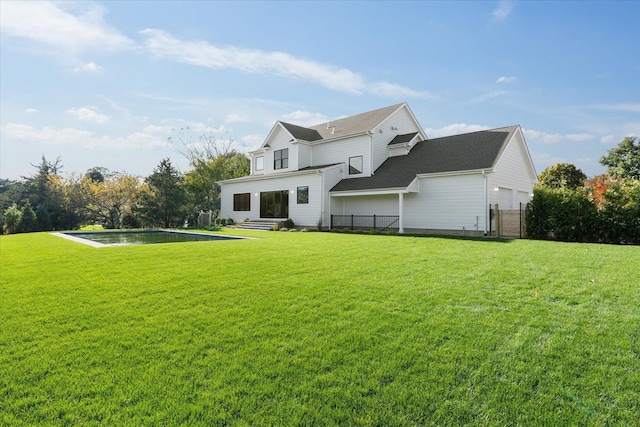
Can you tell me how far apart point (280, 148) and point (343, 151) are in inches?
213

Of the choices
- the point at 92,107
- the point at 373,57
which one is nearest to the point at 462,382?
the point at 373,57

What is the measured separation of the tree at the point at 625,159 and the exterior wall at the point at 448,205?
26857 mm

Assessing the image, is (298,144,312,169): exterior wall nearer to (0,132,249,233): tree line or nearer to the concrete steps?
the concrete steps

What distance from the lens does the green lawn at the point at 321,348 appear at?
243 centimetres

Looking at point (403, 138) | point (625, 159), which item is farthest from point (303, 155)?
point (625, 159)

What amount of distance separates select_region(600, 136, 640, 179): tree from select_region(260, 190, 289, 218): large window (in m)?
32.5

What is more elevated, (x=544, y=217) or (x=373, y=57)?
(x=373, y=57)

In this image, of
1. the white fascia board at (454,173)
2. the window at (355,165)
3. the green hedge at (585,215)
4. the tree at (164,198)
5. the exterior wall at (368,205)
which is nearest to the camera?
the green hedge at (585,215)

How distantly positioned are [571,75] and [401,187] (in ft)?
39.4

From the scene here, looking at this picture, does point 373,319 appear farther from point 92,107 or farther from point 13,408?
point 92,107

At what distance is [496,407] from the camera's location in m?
2.49

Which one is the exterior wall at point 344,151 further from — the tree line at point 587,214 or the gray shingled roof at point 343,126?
the tree line at point 587,214

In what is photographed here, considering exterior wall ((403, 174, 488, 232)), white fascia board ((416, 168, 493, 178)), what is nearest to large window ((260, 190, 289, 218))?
exterior wall ((403, 174, 488, 232))

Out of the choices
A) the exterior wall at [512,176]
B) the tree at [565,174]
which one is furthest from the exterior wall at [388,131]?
the tree at [565,174]
